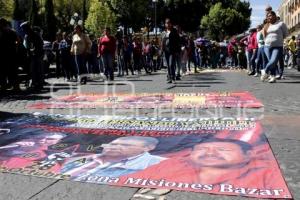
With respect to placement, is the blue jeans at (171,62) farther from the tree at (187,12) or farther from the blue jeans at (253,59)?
the tree at (187,12)

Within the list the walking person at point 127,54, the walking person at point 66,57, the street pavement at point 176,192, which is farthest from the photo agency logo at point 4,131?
the walking person at point 127,54

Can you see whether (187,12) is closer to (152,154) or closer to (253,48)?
(253,48)

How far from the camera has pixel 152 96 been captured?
9.52 m

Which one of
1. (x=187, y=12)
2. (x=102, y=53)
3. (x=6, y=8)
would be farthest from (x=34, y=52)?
(x=187, y=12)

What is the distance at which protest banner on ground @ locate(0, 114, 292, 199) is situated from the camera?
Result: 12.1ft

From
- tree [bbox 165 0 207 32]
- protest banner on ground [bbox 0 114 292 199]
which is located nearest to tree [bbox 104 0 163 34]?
tree [bbox 165 0 207 32]

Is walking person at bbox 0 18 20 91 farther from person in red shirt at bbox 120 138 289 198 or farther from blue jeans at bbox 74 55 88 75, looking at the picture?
person in red shirt at bbox 120 138 289 198

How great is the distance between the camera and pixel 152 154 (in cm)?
453

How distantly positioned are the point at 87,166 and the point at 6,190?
2.47ft

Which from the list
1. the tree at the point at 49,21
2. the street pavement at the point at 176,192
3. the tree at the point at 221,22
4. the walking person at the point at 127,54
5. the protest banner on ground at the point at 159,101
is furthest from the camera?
the tree at the point at 221,22

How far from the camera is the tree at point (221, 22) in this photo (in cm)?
7256

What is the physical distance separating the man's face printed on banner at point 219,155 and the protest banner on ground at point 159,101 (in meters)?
2.95

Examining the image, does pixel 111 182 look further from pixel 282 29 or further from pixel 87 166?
pixel 282 29

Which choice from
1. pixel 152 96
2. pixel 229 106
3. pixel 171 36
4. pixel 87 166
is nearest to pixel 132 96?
pixel 152 96
